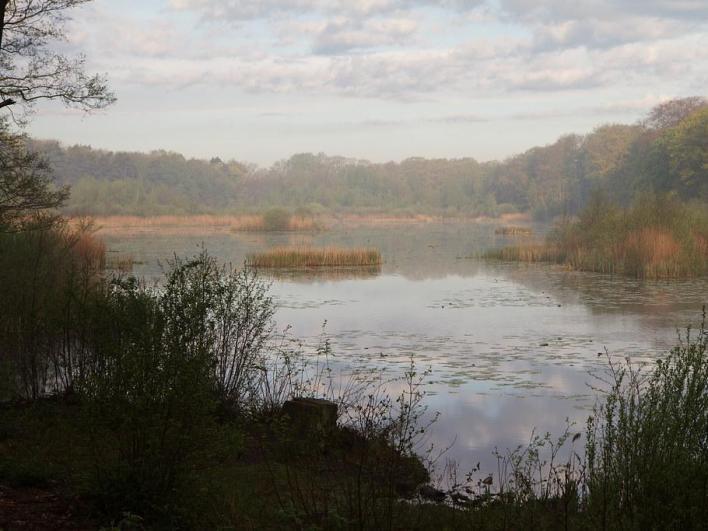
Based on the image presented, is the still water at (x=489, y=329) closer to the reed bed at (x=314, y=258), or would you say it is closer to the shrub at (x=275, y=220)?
the reed bed at (x=314, y=258)

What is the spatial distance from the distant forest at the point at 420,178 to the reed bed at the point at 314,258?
1954 cm

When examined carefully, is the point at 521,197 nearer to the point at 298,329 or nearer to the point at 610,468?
the point at 298,329

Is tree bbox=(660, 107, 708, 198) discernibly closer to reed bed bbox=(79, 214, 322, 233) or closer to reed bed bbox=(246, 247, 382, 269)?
reed bed bbox=(246, 247, 382, 269)

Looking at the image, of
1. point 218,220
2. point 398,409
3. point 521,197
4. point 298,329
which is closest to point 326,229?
point 218,220

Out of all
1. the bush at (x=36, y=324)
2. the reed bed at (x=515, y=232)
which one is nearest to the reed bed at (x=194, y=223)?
the reed bed at (x=515, y=232)

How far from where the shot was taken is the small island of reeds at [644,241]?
2298 centimetres

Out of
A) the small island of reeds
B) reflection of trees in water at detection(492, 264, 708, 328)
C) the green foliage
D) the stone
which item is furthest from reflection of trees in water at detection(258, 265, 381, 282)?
the green foliage

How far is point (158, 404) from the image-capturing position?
484 centimetres

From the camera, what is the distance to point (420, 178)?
360ft

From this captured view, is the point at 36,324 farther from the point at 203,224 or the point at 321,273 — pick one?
the point at 203,224

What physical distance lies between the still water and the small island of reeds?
0.95 metres

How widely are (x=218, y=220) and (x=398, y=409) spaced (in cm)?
5004

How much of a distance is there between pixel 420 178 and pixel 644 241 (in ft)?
284

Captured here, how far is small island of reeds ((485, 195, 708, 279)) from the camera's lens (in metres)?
23.0
